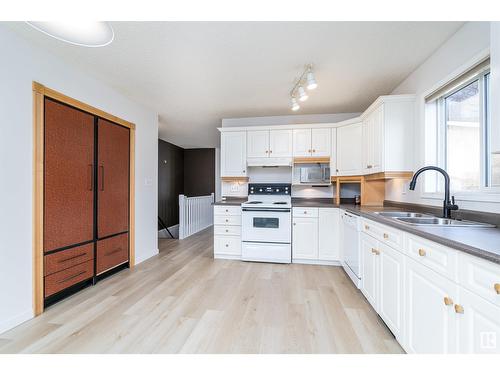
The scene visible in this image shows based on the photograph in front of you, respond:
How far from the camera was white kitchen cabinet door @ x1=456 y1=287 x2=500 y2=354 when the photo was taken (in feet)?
2.66

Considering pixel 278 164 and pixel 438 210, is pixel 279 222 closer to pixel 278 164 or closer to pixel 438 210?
pixel 278 164

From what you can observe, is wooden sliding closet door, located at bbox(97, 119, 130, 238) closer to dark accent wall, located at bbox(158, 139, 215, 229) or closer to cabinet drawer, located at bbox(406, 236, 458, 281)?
dark accent wall, located at bbox(158, 139, 215, 229)

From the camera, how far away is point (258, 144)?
3711mm

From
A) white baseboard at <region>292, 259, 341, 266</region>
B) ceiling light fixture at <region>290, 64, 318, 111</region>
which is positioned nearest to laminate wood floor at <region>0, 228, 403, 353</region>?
white baseboard at <region>292, 259, 341, 266</region>

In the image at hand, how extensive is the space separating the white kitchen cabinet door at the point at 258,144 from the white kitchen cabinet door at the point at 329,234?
1.31 m

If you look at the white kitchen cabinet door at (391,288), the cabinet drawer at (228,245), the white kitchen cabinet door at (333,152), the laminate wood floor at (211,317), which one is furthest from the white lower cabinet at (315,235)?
the white kitchen cabinet door at (391,288)

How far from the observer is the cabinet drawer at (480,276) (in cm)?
81

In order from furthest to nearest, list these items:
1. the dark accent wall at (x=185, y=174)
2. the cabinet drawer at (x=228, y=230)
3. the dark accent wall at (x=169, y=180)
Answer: the dark accent wall at (x=185, y=174), the dark accent wall at (x=169, y=180), the cabinet drawer at (x=228, y=230)

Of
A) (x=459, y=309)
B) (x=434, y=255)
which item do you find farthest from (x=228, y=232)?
(x=459, y=309)

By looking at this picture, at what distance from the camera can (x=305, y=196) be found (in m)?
3.84

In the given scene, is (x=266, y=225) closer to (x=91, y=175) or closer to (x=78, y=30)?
(x=91, y=175)

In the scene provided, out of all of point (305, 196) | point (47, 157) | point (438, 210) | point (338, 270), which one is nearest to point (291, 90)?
point (305, 196)

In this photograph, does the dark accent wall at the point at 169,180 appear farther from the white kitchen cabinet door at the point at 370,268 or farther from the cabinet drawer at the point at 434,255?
the cabinet drawer at the point at 434,255

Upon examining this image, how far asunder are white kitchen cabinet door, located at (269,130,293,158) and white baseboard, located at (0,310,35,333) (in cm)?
325
